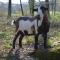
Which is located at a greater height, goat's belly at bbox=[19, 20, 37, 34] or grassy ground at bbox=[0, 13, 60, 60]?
goat's belly at bbox=[19, 20, 37, 34]

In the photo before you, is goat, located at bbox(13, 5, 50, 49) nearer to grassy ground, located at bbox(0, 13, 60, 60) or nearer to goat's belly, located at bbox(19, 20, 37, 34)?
goat's belly, located at bbox(19, 20, 37, 34)

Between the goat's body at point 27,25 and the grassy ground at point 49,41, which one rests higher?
the goat's body at point 27,25

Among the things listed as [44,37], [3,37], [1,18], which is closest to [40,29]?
[44,37]

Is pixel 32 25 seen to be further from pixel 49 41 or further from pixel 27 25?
pixel 49 41

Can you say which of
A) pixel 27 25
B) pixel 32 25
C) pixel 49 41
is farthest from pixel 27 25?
pixel 49 41

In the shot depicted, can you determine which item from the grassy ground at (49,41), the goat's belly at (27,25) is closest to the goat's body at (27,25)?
the goat's belly at (27,25)

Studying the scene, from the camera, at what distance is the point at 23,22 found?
10.0 m

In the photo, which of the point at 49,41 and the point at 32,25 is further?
the point at 49,41

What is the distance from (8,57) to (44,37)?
203cm

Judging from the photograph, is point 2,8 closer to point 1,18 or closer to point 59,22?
point 1,18

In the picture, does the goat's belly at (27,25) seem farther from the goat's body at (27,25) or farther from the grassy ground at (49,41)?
the grassy ground at (49,41)

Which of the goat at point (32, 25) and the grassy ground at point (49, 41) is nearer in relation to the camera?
the grassy ground at point (49, 41)

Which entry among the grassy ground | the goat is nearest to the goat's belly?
the goat

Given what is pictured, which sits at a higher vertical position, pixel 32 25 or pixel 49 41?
pixel 32 25
